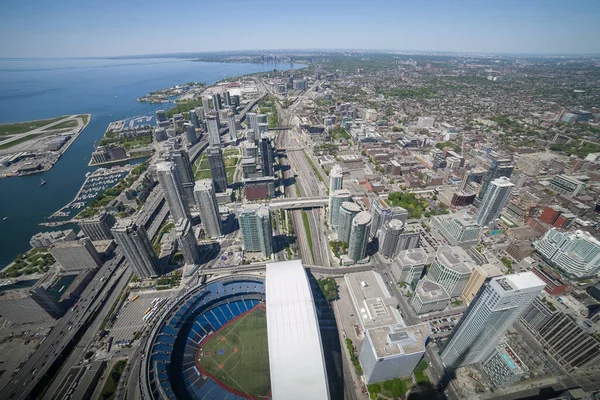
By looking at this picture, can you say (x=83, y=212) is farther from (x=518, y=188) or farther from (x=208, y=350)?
(x=518, y=188)

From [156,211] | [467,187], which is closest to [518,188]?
[467,187]

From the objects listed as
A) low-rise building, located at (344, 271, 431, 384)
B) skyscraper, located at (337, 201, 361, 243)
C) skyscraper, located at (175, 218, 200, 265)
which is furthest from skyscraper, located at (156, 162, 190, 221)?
low-rise building, located at (344, 271, 431, 384)

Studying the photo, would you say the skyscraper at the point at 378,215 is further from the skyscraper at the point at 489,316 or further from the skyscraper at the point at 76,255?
the skyscraper at the point at 76,255

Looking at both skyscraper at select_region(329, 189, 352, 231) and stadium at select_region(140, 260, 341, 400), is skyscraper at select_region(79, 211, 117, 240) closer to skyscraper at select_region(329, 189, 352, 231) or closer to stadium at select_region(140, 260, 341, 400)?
stadium at select_region(140, 260, 341, 400)

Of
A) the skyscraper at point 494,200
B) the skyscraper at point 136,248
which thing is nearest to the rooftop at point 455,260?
the skyscraper at point 494,200

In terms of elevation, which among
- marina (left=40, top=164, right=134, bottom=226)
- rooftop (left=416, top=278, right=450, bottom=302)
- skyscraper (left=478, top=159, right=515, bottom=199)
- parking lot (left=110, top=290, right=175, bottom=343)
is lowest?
marina (left=40, top=164, right=134, bottom=226)

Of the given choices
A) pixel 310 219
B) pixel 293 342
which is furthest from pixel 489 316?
pixel 310 219
